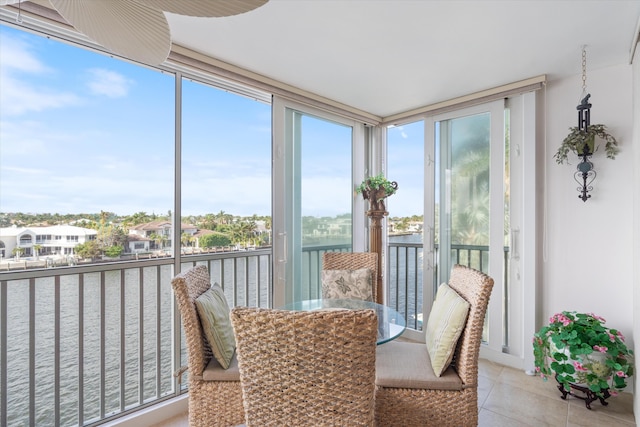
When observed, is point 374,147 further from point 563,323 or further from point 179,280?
point 179,280

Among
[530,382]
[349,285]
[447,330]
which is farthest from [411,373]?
[530,382]

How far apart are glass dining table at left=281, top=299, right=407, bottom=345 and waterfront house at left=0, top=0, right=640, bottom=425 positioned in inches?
24.5

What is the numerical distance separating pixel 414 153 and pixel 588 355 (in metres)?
2.28

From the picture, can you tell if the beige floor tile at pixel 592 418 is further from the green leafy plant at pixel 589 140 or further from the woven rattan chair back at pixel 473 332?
the green leafy plant at pixel 589 140

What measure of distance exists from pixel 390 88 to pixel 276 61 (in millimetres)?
1084

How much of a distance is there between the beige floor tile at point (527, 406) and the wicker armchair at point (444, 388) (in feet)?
2.73

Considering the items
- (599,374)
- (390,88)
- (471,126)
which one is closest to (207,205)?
(390,88)

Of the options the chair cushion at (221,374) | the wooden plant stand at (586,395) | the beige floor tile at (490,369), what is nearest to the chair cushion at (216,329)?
the chair cushion at (221,374)

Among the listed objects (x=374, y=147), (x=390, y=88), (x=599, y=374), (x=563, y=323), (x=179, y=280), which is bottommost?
(x=599, y=374)

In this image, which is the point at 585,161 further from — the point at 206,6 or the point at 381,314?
the point at 206,6

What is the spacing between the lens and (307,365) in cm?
107

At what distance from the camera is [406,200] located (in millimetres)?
3686

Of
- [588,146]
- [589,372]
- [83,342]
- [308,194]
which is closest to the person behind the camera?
[83,342]

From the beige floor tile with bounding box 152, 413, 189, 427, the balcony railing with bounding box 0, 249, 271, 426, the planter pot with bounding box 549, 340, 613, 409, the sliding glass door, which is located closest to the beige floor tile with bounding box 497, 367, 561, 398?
the planter pot with bounding box 549, 340, 613, 409
